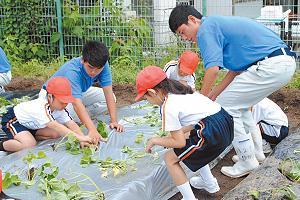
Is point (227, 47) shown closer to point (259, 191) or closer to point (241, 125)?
point (241, 125)

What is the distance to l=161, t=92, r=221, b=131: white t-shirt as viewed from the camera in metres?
3.46

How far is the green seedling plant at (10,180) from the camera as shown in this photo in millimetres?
3527

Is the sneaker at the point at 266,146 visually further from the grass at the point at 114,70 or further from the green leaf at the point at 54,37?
the green leaf at the point at 54,37

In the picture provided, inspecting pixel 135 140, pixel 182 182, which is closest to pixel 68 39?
pixel 135 140

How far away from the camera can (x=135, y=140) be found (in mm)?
4707

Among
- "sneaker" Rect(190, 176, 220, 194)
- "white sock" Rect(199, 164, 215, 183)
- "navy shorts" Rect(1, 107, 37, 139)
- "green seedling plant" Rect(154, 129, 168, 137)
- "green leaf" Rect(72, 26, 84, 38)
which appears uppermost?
"green leaf" Rect(72, 26, 84, 38)

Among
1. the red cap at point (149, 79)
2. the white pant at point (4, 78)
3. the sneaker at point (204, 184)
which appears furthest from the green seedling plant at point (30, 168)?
the white pant at point (4, 78)

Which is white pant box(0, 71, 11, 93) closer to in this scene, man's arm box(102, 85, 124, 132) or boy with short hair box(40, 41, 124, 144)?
boy with short hair box(40, 41, 124, 144)

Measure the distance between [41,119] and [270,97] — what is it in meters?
3.61

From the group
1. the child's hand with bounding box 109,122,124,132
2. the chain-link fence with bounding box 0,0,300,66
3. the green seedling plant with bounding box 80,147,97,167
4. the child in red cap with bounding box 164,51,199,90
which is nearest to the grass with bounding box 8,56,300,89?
the chain-link fence with bounding box 0,0,300,66

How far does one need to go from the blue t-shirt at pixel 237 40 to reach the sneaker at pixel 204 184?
95 cm

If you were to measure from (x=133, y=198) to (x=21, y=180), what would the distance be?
81 centimetres

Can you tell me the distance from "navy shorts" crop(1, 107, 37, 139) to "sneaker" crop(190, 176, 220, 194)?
1697mm

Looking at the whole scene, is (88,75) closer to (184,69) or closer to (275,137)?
(184,69)
